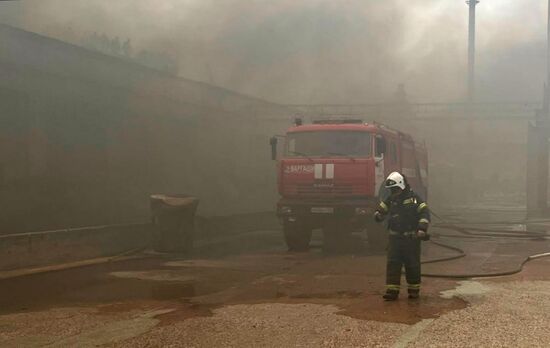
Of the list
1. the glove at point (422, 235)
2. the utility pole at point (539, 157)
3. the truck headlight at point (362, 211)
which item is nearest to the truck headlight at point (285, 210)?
the truck headlight at point (362, 211)

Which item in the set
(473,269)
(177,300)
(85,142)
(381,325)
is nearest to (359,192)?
(473,269)

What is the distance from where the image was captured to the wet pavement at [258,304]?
4.70 m

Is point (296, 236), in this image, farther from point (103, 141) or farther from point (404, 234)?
point (103, 141)

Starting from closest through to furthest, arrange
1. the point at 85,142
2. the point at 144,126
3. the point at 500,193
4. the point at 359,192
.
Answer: the point at 359,192 < the point at 85,142 < the point at 144,126 < the point at 500,193

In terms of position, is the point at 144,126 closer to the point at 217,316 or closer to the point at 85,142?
the point at 85,142

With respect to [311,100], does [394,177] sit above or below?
below

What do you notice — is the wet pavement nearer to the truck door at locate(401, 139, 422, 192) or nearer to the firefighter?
the firefighter

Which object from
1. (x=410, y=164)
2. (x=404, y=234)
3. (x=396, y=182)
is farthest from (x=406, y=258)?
(x=410, y=164)

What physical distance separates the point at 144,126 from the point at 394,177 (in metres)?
18.4

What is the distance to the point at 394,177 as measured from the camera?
6371 millimetres

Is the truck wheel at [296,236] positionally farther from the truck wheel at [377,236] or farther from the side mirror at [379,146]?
the side mirror at [379,146]

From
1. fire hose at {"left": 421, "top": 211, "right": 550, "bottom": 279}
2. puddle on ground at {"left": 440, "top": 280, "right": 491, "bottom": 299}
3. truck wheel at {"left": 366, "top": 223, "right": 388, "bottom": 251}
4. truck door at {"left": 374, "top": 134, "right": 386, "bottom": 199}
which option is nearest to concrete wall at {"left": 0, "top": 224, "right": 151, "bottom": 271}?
truck wheel at {"left": 366, "top": 223, "right": 388, "bottom": 251}

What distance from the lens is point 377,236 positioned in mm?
11516

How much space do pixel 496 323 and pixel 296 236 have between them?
664 centimetres
